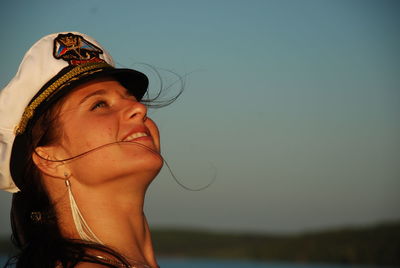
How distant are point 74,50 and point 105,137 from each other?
1.90 feet

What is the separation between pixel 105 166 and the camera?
131 inches

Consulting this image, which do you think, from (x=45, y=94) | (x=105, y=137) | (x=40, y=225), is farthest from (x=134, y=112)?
(x=40, y=225)

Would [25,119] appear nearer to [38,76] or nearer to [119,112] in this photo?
[38,76]

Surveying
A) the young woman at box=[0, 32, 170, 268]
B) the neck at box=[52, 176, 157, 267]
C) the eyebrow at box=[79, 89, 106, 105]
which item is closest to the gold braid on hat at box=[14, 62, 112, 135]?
the young woman at box=[0, 32, 170, 268]

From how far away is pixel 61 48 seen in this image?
11.8 feet

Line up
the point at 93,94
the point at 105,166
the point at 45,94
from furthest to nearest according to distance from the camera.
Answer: the point at 93,94 → the point at 45,94 → the point at 105,166

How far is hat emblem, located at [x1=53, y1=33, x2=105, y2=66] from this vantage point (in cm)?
357

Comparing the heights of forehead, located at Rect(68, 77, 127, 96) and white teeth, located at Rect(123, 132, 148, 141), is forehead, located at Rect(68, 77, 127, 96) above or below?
above

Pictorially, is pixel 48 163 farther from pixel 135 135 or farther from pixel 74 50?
pixel 74 50

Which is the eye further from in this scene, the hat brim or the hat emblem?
the hat emblem

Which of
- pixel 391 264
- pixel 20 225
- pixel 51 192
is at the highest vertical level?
pixel 51 192

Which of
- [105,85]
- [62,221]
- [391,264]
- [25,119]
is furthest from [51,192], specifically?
[391,264]

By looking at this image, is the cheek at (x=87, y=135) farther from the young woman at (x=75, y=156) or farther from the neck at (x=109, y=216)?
the neck at (x=109, y=216)

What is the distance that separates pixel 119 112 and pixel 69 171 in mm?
400
